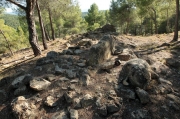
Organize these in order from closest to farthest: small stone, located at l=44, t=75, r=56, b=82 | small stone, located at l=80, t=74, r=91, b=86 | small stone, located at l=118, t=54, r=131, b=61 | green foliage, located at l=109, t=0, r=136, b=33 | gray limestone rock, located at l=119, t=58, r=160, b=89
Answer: gray limestone rock, located at l=119, t=58, r=160, b=89 < small stone, located at l=80, t=74, r=91, b=86 < small stone, located at l=44, t=75, r=56, b=82 < small stone, located at l=118, t=54, r=131, b=61 < green foliage, located at l=109, t=0, r=136, b=33

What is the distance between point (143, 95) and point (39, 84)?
3.78 m

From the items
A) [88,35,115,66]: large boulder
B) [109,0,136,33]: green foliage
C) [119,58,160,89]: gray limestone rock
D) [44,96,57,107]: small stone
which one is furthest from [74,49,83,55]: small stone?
[109,0,136,33]: green foliage

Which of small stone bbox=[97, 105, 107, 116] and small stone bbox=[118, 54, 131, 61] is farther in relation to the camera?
small stone bbox=[118, 54, 131, 61]

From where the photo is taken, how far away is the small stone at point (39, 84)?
5.67m

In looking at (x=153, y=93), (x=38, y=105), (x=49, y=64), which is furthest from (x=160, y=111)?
(x=49, y=64)

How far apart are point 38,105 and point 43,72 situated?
79.2 inches

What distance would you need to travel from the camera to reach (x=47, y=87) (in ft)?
19.4

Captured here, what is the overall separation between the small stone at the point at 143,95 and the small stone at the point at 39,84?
3.39 m

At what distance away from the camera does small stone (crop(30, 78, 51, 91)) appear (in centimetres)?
567

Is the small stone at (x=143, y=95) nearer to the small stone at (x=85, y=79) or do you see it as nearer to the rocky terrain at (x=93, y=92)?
the rocky terrain at (x=93, y=92)

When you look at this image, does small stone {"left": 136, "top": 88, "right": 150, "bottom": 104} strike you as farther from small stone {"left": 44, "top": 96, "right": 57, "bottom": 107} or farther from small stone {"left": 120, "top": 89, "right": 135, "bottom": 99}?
small stone {"left": 44, "top": 96, "right": 57, "bottom": 107}

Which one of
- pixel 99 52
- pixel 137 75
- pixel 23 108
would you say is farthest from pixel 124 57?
pixel 23 108

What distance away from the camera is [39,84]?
19.1ft

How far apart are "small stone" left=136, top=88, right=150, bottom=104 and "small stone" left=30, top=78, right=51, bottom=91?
339cm
